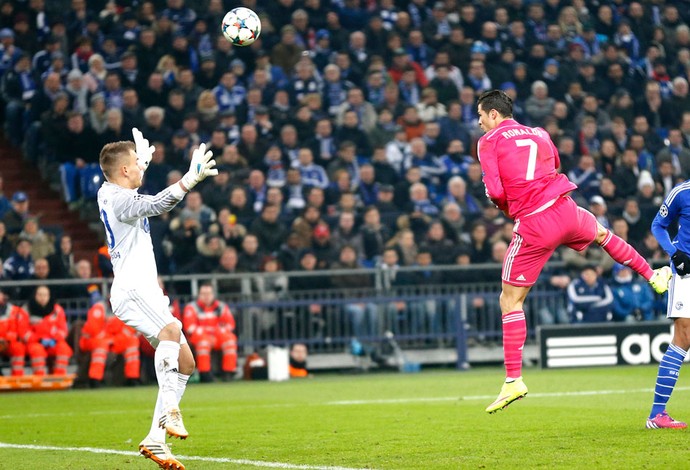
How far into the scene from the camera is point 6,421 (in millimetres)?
12766

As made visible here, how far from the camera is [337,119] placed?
22078 mm

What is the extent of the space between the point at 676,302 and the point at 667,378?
591mm

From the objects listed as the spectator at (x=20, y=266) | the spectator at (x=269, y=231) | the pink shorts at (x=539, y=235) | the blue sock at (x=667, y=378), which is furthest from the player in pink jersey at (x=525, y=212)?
the spectator at (x=20, y=266)

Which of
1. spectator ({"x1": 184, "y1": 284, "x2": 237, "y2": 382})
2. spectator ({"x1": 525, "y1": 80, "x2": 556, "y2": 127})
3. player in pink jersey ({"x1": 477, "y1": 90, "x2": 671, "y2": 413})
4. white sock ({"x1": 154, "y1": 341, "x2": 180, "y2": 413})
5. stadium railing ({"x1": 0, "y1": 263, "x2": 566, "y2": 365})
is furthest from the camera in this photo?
spectator ({"x1": 525, "y1": 80, "x2": 556, "y2": 127})

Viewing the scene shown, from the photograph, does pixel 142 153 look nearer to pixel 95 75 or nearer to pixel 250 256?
pixel 250 256

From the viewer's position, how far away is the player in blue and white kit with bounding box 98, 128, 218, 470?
823cm

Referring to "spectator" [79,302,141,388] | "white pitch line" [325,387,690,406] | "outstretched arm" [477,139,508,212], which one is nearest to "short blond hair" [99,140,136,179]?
"outstretched arm" [477,139,508,212]

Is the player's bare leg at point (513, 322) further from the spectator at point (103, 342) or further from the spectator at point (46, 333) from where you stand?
the spectator at point (46, 333)

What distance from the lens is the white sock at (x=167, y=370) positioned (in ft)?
26.8

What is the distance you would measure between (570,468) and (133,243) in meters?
3.31

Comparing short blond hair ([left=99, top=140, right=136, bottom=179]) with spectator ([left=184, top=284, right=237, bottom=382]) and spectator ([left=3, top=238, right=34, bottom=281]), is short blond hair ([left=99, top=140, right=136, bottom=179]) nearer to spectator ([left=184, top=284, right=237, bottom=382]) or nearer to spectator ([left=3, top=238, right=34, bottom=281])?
spectator ([left=184, top=284, right=237, bottom=382])

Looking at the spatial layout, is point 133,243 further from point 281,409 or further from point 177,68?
point 177,68

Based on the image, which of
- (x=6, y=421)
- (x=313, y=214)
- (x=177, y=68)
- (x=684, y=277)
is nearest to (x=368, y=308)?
(x=313, y=214)

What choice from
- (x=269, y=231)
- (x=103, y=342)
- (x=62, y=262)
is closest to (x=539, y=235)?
(x=103, y=342)
